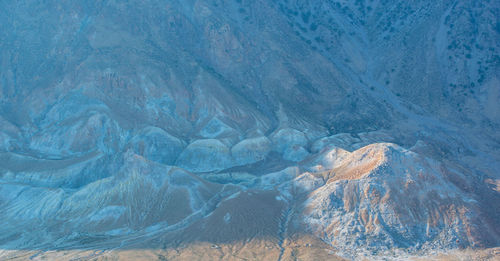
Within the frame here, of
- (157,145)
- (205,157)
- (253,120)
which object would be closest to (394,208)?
(205,157)

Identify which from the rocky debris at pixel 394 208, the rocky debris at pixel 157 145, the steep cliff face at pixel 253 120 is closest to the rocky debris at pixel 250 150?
the steep cliff face at pixel 253 120

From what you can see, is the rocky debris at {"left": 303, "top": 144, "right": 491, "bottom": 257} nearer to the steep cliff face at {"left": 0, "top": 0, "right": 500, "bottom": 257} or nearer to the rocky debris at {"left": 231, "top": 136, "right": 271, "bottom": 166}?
the steep cliff face at {"left": 0, "top": 0, "right": 500, "bottom": 257}

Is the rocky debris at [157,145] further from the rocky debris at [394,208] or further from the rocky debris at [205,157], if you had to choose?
the rocky debris at [394,208]

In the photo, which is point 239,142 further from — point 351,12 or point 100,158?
point 351,12

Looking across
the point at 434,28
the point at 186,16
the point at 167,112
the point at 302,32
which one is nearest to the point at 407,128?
the point at 434,28

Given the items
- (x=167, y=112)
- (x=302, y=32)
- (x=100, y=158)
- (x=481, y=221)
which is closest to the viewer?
(x=481, y=221)

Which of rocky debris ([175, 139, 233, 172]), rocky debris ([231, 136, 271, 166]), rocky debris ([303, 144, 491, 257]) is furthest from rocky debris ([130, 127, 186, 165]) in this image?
rocky debris ([303, 144, 491, 257])

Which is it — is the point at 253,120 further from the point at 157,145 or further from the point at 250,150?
the point at 157,145

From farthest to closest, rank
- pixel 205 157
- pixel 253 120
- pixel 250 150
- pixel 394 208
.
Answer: pixel 253 120 < pixel 250 150 < pixel 205 157 < pixel 394 208
